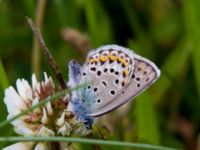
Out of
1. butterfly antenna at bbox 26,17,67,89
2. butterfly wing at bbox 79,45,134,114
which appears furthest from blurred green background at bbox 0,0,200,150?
butterfly antenna at bbox 26,17,67,89

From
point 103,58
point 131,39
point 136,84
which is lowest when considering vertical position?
point 136,84

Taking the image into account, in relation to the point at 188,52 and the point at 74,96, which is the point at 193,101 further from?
the point at 74,96

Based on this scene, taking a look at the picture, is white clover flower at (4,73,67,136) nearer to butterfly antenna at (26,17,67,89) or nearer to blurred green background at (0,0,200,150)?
butterfly antenna at (26,17,67,89)

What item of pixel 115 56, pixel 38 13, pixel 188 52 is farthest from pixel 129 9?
pixel 115 56

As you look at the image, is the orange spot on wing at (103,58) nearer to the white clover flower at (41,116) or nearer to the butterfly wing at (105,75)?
the butterfly wing at (105,75)

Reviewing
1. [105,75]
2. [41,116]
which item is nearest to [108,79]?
[105,75]

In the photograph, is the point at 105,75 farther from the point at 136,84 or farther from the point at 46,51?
the point at 46,51

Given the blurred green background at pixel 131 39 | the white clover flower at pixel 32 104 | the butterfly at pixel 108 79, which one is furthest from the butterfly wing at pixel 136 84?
the blurred green background at pixel 131 39
